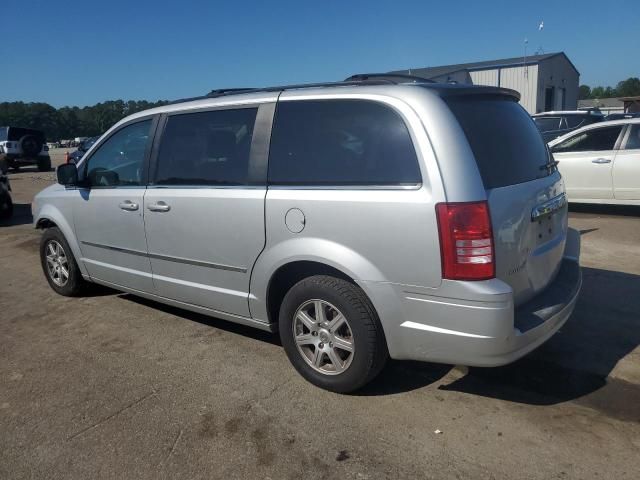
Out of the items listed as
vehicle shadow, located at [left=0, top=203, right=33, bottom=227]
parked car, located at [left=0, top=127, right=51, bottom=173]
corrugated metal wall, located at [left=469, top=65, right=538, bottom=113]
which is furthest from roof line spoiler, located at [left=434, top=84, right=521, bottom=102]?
corrugated metal wall, located at [left=469, top=65, right=538, bottom=113]

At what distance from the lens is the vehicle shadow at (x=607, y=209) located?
29.9 ft

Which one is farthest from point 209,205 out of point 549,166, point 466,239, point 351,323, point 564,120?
point 564,120

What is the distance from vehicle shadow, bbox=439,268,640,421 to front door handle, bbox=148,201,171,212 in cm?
230

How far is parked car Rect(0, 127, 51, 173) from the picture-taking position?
2373cm

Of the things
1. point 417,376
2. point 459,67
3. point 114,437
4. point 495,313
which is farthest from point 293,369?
point 459,67

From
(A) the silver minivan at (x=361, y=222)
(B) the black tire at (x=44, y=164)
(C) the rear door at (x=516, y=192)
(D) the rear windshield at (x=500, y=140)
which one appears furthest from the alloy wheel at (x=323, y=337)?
(B) the black tire at (x=44, y=164)

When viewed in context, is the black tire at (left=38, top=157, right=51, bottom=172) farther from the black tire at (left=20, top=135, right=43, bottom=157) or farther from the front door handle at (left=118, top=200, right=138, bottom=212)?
the front door handle at (left=118, top=200, right=138, bottom=212)

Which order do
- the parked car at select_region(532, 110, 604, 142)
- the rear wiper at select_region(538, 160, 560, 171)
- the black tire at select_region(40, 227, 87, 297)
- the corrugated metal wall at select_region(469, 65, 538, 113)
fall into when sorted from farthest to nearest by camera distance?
the corrugated metal wall at select_region(469, 65, 538, 113), the parked car at select_region(532, 110, 604, 142), the black tire at select_region(40, 227, 87, 297), the rear wiper at select_region(538, 160, 560, 171)

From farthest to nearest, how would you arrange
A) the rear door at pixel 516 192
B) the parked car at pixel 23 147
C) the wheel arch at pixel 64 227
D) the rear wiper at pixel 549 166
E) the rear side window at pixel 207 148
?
the parked car at pixel 23 147 → the wheel arch at pixel 64 227 → the rear side window at pixel 207 148 → the rear wiper at pixel 549 166 → the rear door at pixel 516 192

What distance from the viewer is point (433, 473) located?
261cm

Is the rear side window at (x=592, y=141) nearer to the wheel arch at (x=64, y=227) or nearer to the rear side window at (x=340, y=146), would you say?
the rear side window at (x=340, y=146)

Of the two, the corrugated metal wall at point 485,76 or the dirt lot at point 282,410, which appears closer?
the dirt lot at point 282,410

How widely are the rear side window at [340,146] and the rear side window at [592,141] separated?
7218 mm

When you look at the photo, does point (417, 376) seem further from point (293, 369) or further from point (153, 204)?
point (153, 204)
